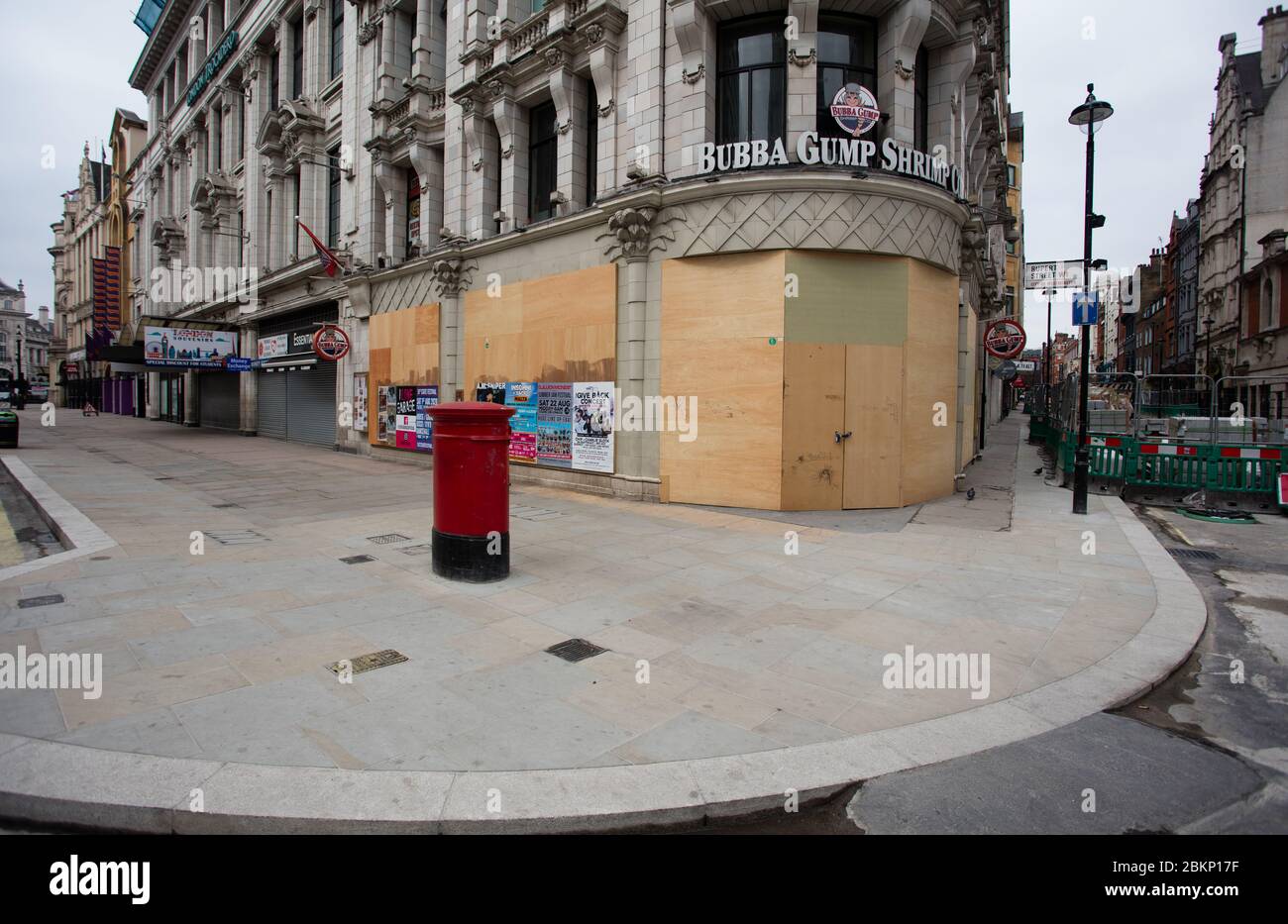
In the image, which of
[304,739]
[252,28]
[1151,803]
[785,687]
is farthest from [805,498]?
[252,28]

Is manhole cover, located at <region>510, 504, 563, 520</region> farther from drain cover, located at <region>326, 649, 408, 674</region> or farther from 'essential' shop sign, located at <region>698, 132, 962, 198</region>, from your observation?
'essential' shop sign, located at <region>698, 132, 962, 198</region>

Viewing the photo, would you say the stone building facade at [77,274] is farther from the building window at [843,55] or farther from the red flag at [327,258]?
the building window at [843,55]

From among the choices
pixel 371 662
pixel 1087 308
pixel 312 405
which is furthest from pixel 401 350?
pixel 1087 308

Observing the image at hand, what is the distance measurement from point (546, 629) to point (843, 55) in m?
11.9

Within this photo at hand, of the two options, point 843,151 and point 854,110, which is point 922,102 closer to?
point 854,110

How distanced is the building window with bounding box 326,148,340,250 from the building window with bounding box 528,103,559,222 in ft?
37.5

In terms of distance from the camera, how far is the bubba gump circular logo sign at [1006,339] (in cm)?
1658

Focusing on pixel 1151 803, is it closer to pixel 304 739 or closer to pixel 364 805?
pixel 364 805

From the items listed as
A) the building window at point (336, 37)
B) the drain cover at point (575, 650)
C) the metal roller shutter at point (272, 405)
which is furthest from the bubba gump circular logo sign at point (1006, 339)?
the metal roller shutter at point (272, 405)

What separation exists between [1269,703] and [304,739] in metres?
6.19

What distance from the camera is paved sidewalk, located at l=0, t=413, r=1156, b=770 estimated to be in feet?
12.1

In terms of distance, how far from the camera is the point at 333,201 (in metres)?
24.4

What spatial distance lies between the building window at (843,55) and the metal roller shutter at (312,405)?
1965 centimetres

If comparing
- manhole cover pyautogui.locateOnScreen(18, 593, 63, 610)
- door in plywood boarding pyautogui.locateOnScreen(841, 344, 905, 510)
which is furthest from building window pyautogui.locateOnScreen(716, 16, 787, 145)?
manhole cover pyautogui.locateOnScreen(18, 593, 63, 610)
